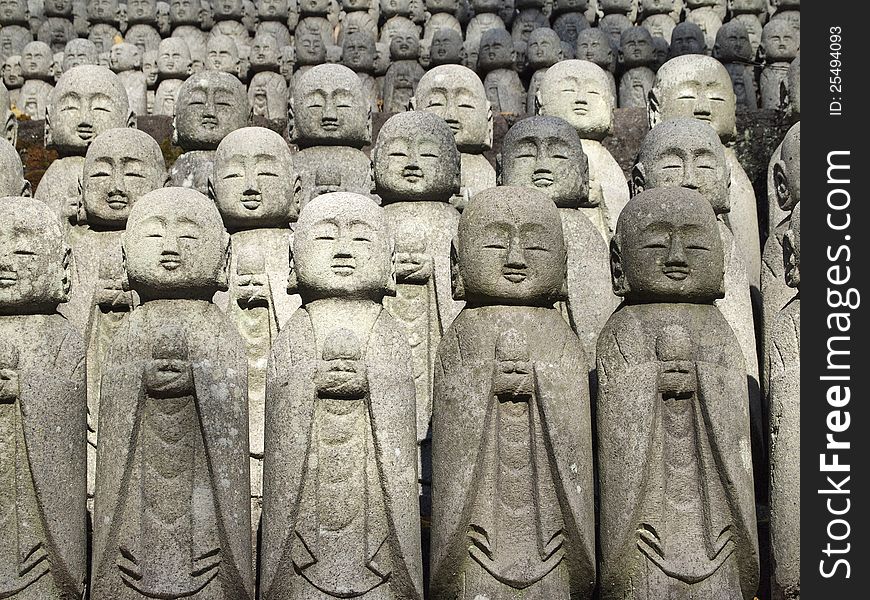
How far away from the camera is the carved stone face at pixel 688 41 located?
16438 millimetres

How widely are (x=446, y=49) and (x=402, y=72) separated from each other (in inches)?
23.4

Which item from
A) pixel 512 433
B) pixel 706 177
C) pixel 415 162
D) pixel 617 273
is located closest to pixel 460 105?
pixel 415 162

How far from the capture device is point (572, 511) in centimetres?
807

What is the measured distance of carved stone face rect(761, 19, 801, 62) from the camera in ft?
53.0

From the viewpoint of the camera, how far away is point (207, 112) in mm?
12172

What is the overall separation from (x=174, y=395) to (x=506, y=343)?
70.4 inches

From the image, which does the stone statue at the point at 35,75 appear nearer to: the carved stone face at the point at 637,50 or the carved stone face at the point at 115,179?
the carved stone face at the point at 637,50

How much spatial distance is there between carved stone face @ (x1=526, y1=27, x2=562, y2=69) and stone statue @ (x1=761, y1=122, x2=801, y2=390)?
519 centimetres

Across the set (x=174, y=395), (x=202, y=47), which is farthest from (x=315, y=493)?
(x=202, y=47)

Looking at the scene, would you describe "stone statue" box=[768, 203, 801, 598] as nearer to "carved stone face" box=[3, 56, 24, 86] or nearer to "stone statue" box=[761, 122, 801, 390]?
"stone statue" box=[761, 122, 801, 390]

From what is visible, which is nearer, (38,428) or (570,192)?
(38,428)

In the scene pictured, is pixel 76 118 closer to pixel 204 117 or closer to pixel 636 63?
pixel 204 117

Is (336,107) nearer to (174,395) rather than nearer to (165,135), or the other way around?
(165,135)

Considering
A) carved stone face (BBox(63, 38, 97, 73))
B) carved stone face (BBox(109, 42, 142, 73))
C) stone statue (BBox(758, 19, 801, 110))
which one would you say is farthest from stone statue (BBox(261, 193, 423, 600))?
carved stone face (BBox(109, 42, 142, 73))
